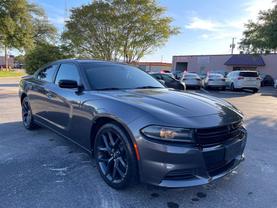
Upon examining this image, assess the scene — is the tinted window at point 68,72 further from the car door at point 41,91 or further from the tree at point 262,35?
the tree at point 262,35

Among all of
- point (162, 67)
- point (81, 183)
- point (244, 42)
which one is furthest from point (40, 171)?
point (162, 67)

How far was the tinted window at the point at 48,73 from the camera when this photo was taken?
16.1 feet

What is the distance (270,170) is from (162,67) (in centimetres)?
6100

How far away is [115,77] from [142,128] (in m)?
1.62

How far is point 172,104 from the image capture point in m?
3.17

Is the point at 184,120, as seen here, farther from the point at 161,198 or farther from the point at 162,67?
the point at 162,67

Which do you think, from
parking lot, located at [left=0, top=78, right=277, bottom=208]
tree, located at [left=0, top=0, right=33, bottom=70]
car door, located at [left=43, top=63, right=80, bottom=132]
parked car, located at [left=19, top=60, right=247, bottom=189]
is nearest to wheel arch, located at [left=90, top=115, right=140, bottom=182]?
parked car, located at [left=19, top=60, right=247, bottom=189]

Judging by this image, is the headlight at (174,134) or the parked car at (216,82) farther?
the parked car at (216,82)

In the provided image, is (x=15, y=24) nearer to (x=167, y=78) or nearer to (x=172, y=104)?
(x=167, y=78)

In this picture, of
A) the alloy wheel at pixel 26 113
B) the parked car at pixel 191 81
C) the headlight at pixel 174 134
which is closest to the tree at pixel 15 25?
the parked car at pixel 191 81

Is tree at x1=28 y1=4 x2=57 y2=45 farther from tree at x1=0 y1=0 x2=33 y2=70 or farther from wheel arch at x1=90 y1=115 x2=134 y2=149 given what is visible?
wheel arch at x1=90 y1=115 x2=134 y2=149

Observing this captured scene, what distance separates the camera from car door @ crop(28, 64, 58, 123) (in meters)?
4.88

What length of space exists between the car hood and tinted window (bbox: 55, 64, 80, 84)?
2.67 ft

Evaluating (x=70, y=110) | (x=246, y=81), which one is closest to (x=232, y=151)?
(x=70, y=110)
